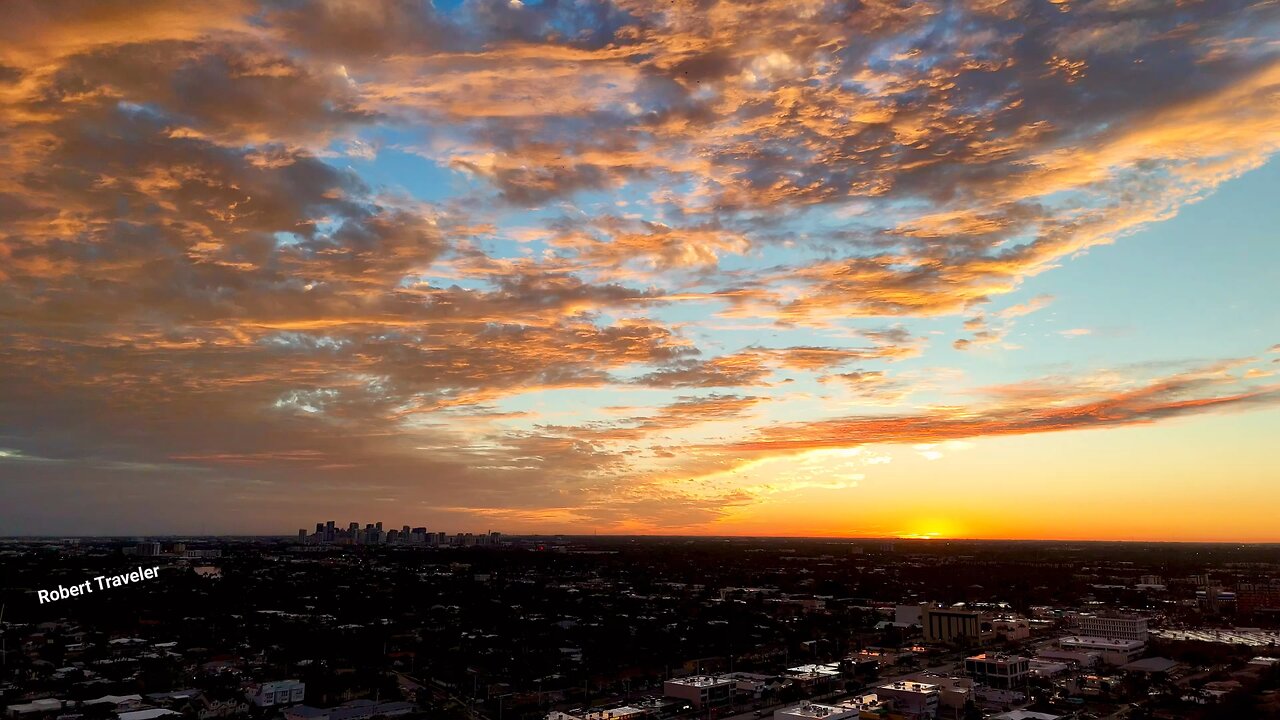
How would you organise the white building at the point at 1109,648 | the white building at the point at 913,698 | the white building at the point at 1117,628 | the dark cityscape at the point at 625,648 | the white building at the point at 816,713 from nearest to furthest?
the white building at the point at 816,713
the white building at the point at 913,698
the dark cityscape at the point at 625,648
the white building at the point at 1109,648
the white building at the point at 1117,628

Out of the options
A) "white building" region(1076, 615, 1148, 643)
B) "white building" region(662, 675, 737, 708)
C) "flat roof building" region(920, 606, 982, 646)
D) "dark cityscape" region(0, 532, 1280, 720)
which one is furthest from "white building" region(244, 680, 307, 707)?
"white building" region(1076, 615, 1148, 643)

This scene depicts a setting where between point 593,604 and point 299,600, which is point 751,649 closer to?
point 593,604

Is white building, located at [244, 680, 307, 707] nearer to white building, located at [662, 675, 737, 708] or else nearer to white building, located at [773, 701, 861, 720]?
white building, located at [662, 675, 737, 708]

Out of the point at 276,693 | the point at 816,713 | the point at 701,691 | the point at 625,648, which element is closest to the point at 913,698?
the point at 816,713

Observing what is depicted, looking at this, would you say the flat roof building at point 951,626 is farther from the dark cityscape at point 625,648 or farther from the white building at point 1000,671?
the white building at point 1000,671

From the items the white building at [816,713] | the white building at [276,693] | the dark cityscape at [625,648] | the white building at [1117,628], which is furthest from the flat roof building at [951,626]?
the white building at [276,693]

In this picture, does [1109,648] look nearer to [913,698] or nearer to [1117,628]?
[1117,628]
